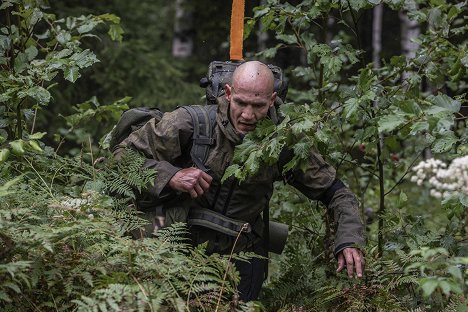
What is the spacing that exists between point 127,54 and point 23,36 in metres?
6.60

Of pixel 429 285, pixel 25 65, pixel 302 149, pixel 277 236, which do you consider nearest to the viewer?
pixel 429 285

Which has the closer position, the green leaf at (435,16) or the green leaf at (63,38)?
the green leaf at (435,16)

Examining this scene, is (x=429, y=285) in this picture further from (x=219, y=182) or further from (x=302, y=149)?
(x=219, y=182)

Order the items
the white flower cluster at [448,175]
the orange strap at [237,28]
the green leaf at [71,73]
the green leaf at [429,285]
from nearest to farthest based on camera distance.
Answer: the green leaf at [429,285], the white flower cluster at [448,175], the green leaf at [71,73], the orange strap at [237,28]

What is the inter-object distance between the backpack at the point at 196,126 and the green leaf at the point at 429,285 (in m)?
2.42

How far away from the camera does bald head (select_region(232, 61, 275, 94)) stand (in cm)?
564

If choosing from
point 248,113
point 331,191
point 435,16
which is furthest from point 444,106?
point 331,191

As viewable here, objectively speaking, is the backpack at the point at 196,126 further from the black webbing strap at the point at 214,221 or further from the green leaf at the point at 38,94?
the green leaf at the point at 38,94

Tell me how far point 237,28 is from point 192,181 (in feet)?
5.04

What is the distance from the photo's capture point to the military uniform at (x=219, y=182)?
5684 millimetres

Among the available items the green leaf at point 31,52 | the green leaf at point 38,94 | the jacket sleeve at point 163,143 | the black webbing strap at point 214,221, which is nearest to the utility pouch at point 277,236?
the black webbing strap at point 214,221

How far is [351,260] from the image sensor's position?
5.49 meters

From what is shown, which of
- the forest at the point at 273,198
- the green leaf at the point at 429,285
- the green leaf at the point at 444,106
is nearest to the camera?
the green leaf at the point at 429,285

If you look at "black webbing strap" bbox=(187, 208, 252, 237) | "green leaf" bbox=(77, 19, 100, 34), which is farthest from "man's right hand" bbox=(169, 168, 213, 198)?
"green leaf" bbox=(77, 19, 100, 34)
